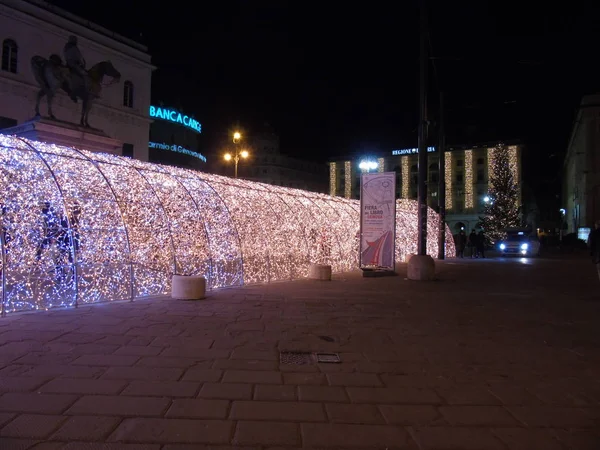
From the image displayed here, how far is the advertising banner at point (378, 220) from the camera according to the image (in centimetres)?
1573

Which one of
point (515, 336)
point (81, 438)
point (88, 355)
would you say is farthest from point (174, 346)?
point (515, 336)

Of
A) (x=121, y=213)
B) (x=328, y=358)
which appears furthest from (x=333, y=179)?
(x=328, y=358)

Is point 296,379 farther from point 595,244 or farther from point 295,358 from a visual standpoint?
point 595,244

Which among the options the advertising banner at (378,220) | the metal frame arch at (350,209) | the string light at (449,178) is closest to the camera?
the advertising banner at (378,220)

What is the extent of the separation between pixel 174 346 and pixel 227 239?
7052 mm

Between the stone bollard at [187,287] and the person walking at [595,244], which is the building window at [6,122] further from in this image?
the person walking at [595,244]

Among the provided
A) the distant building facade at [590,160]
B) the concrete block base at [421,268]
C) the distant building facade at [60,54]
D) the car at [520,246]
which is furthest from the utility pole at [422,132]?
the distant building facade at [590,160]

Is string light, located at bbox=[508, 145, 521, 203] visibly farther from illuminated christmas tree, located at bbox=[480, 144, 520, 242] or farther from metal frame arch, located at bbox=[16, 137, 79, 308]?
metal frame arch, located at bbox=[16, 137, 79, 308]

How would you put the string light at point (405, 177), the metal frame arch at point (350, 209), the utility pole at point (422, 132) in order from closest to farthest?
the utility pole at point (422, 132), the metal frame arch at point (350, 209), the string light at point (405, 177)

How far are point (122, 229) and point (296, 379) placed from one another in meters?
6.89

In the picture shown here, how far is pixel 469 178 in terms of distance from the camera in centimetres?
7769

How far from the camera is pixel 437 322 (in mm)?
8297

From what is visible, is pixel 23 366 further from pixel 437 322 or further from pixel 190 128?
pixel 190 128

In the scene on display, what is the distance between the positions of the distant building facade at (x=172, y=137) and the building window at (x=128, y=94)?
12.3 m
